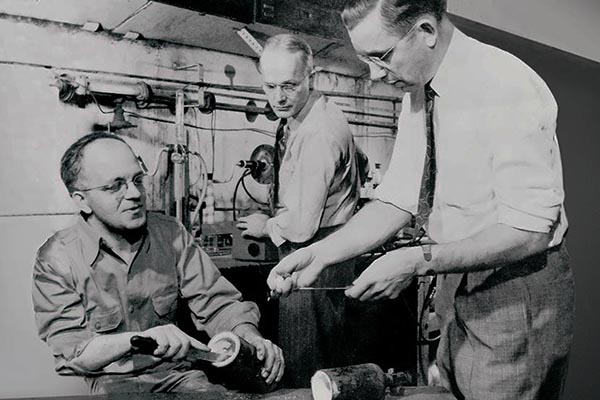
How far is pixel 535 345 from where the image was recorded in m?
2.18

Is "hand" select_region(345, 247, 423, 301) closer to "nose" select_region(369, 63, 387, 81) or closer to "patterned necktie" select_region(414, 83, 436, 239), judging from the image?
"patterned necktie" select_region(414, 83, 436, 239)

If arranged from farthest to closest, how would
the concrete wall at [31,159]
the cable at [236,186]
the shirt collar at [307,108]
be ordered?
the shirt collar at [307,108]
the cable at [236,186]
the concrete wall at [31,159]

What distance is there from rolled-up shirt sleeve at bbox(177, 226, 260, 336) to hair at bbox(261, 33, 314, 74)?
64cm

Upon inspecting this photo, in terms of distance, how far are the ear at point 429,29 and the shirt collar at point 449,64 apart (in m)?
0.06

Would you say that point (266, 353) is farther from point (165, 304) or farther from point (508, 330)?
point (508, 330)

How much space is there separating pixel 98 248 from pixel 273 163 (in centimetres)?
58

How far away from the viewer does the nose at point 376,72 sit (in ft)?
7.30

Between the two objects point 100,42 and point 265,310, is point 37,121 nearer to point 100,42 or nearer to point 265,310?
point 100,42

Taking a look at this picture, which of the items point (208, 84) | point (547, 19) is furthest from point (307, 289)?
point (547, 19)

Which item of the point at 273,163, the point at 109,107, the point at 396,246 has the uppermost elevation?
the point at 109,107

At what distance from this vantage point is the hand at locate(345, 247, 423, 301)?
214 centimetres

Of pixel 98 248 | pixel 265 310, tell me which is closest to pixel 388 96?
pixel 265 310

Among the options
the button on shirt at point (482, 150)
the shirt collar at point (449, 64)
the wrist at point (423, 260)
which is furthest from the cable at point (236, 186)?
the shirt collar at point (449, 64)

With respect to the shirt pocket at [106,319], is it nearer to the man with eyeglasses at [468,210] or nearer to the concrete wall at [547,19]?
the man with eyeglasses at [468,210]
